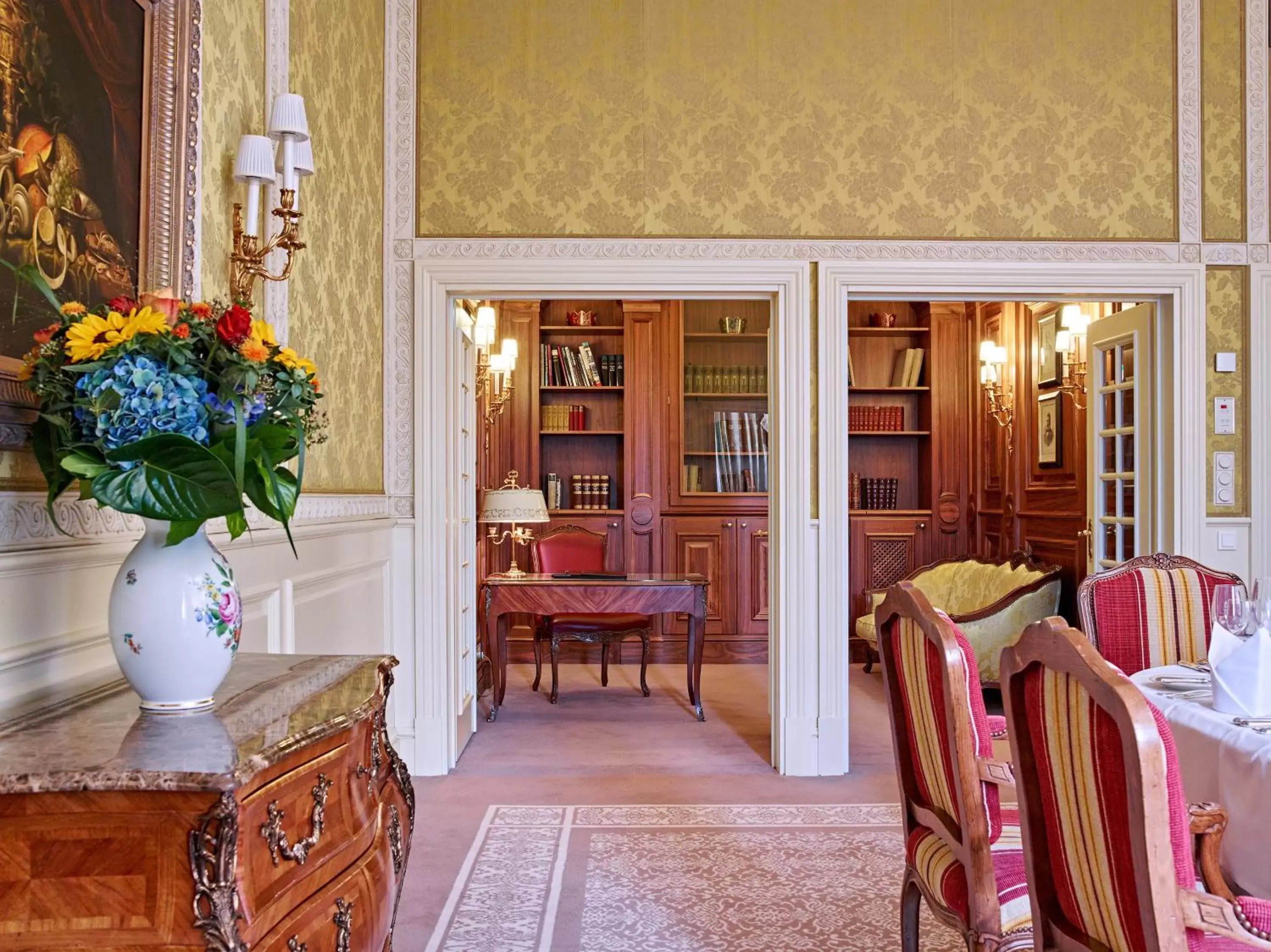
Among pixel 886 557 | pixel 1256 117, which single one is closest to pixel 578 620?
pixel 886 557

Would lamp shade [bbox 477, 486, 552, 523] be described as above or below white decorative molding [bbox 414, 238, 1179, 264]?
below

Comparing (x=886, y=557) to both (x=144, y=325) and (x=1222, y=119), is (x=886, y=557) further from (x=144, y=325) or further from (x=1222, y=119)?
(x=144, y=325)

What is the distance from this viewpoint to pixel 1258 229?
4.73m

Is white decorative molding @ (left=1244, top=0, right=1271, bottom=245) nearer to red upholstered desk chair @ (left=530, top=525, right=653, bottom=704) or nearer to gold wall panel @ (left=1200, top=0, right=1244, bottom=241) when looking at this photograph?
gold wall panel @ (left=1200, top=0, right=1244, bottom=241)

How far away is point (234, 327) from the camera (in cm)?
153

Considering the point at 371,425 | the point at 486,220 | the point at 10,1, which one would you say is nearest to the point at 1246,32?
the point at 486,220

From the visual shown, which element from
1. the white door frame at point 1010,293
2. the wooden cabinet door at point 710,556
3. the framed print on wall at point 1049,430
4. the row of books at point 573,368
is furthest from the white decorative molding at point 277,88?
the framed print on wall at point 1049,430

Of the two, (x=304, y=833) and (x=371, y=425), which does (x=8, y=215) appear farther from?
(x=371, y=425)

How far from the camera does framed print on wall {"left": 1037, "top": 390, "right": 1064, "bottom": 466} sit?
655 cm

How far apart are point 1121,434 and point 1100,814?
4.21 metres

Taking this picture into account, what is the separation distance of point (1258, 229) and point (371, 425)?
3944mm

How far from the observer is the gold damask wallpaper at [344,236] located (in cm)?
351

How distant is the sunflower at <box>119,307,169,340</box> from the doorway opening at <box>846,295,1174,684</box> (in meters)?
3.78

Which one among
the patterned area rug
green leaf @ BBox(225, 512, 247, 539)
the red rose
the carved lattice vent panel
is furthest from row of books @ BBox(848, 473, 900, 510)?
the red rose
